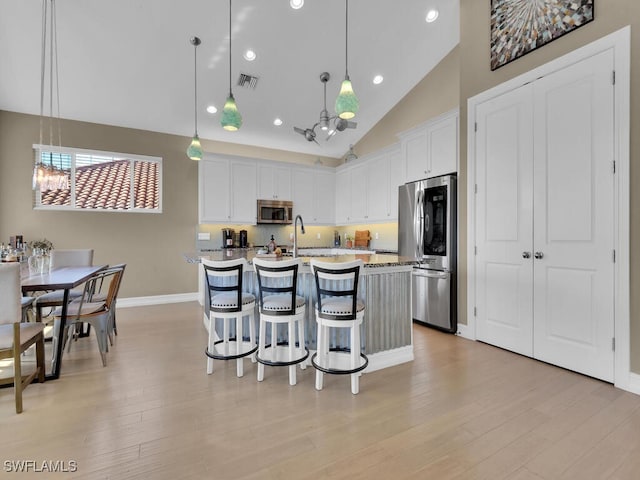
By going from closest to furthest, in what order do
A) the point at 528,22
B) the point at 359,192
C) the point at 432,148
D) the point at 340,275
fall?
1. the point at 340,275
2. the point at 528,22
3. the point at 432,148
4. the point at 359,192

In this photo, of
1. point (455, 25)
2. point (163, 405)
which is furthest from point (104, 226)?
point (455, 25)

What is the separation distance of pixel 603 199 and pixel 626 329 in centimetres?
103

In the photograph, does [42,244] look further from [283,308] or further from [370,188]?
[370,188]

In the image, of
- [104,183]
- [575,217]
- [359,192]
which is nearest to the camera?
[575,217]

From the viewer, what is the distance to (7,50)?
3.50 metres

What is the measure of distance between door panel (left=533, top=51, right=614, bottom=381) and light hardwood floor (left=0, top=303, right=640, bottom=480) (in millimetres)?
300

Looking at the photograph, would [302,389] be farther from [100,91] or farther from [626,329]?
[100,91]

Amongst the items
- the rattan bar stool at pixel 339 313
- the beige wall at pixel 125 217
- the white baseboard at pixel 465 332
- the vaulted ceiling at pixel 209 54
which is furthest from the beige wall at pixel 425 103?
the rattan bar stool at pixel 339 313

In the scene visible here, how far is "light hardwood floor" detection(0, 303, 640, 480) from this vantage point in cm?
155

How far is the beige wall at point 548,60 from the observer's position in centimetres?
229

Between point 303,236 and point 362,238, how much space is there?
131 centimetres

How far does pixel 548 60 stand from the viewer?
9.29 ft

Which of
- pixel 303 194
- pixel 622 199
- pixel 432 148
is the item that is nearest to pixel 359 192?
pixel 303 194

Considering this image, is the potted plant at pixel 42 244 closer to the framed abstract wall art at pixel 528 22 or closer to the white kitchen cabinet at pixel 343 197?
the white kitchen cabinet at pixel 343 197
